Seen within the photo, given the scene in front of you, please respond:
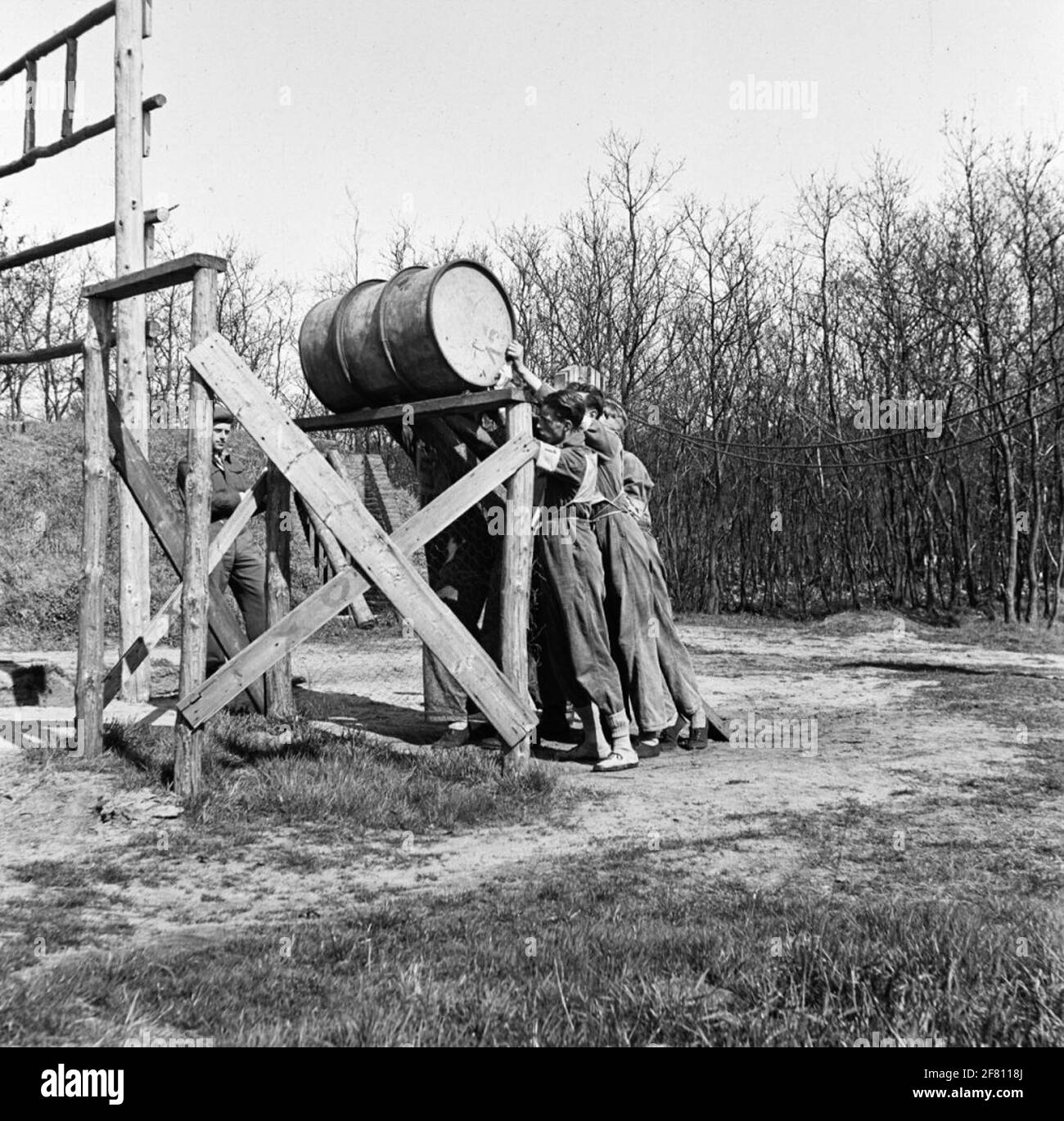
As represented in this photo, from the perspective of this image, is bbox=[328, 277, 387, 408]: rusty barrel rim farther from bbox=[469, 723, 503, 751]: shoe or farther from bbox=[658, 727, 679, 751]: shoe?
bbox=[658, 727, 679, 751]: shoe

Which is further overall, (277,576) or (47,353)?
(277,576)

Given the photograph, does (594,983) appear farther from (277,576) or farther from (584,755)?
(277,576)

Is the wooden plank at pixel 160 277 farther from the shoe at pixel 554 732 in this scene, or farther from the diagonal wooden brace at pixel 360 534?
the shoe at pixel 554 732

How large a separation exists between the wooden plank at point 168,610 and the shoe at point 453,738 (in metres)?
1.86

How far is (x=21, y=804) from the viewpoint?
573 centimetres

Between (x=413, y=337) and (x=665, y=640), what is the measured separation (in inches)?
102

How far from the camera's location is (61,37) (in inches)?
402

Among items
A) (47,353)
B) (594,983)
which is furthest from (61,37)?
(594,983)

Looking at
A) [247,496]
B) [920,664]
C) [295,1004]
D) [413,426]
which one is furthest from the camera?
[920,664]

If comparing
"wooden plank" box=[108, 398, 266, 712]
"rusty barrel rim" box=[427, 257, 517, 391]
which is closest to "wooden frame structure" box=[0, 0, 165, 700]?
"wooden plank" box=[108, 398, 266, 712]

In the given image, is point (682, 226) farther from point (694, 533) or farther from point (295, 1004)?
point (295, 1004)

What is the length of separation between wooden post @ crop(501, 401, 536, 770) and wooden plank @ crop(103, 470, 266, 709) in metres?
1.83
